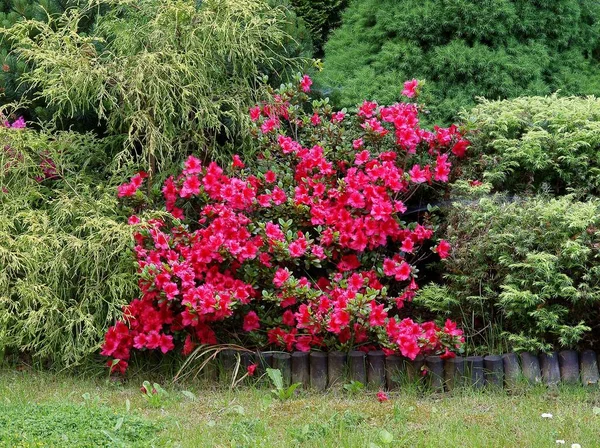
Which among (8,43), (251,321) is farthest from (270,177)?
(8,43)

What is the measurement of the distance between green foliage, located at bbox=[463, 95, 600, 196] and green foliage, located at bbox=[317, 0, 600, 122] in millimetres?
863

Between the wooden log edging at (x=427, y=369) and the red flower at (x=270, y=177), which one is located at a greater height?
the red flower at (x=270, y=177)

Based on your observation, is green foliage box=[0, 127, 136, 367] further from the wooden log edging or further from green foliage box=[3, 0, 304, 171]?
the wooden log edging

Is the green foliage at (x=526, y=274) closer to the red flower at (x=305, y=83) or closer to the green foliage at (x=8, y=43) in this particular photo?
the red flower at (x=305, y=83)

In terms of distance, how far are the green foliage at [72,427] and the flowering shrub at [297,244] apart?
0.65m

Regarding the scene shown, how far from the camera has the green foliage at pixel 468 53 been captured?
5.86 meters

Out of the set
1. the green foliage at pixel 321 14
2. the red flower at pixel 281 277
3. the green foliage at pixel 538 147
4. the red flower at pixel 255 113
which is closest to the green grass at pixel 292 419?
the red flower at pixel 281 277

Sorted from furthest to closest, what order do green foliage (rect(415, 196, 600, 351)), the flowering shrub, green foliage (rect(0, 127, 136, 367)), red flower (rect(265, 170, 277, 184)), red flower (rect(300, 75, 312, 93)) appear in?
1. red flower (rect(300, 75, 312, 93))
2. red flower (rect(265, 170, 277, 184))
3. green foliage (rect(0, 127, 136, 367))
4. the flowering shrub
5. green foliage (rect(415, 196, 600, 351))

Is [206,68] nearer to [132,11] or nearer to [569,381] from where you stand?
[132,11]

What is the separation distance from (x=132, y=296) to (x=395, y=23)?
3.01 metres

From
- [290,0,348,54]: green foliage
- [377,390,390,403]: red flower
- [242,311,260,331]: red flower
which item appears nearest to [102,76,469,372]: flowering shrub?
[242,311,260,331]: red flower

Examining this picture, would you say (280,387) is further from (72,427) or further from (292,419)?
(72,427)

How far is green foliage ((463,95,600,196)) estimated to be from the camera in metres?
4.65

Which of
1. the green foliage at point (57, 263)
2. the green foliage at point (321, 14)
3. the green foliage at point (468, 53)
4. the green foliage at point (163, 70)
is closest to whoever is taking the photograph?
the green foliage at point (57, 263)
